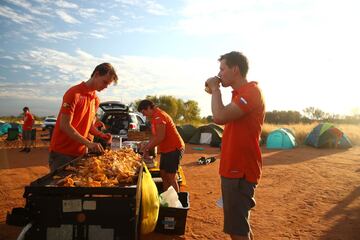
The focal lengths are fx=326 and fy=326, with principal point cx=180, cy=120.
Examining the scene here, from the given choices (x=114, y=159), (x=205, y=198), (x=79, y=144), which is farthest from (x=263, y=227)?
(x=79, y=144)

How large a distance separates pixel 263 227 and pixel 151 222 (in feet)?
8.47

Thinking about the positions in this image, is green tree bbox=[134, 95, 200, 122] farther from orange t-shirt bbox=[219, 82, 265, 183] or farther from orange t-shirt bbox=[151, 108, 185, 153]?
orange t-shirt bbox=[219, 82, 265, 183]

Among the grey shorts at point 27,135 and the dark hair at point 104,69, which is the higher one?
the dark hair at point 104,69

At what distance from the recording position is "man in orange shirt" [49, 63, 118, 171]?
13.8 ft

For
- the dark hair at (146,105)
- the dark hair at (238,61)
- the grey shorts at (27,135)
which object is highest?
the dark hair at (238,61)

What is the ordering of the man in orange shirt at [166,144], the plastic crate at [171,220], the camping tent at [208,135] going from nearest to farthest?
the plastic crate at [171,220] → the man in orange shirt at [166,144] → the camping tent at [208,135]

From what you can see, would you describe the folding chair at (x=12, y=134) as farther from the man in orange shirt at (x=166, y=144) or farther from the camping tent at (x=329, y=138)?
the camping tent at (x=329, y=138)

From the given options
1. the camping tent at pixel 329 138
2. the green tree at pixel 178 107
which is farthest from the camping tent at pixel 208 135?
the green tree at pixel 178 107

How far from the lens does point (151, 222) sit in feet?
14.1

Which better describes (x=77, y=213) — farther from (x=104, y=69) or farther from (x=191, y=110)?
(x=191, y=110)

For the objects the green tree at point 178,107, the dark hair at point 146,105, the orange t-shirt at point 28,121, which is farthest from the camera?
the green tree at point 178,107

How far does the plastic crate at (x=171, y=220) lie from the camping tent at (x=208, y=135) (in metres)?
15.6

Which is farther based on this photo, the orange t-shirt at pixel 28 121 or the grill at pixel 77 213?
the orange t-shirt at pixel 28 121

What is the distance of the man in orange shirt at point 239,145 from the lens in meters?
3.08
